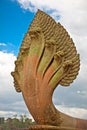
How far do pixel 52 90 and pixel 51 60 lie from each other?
98 cm

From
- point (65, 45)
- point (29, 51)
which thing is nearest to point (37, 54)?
point (29, 51)

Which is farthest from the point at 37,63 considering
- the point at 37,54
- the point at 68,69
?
the point at 68,69

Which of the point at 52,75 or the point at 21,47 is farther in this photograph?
the point at 21,47

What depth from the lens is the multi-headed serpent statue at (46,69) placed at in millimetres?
11078

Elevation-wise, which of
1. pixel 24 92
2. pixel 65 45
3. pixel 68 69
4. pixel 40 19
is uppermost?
pixel 40 19

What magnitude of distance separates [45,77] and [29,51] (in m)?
1.00

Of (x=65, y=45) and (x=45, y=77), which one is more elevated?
(x=65, y=45)

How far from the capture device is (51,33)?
1200 cm

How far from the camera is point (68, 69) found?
1173cm

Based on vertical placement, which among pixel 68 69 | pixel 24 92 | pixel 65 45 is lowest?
pixel 24 92

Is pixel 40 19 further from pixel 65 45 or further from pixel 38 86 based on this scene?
pixel 38 86

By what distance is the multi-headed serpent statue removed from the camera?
36.3 ft

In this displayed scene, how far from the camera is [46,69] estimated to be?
38.0 ft

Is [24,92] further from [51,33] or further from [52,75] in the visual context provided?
[51,33]
